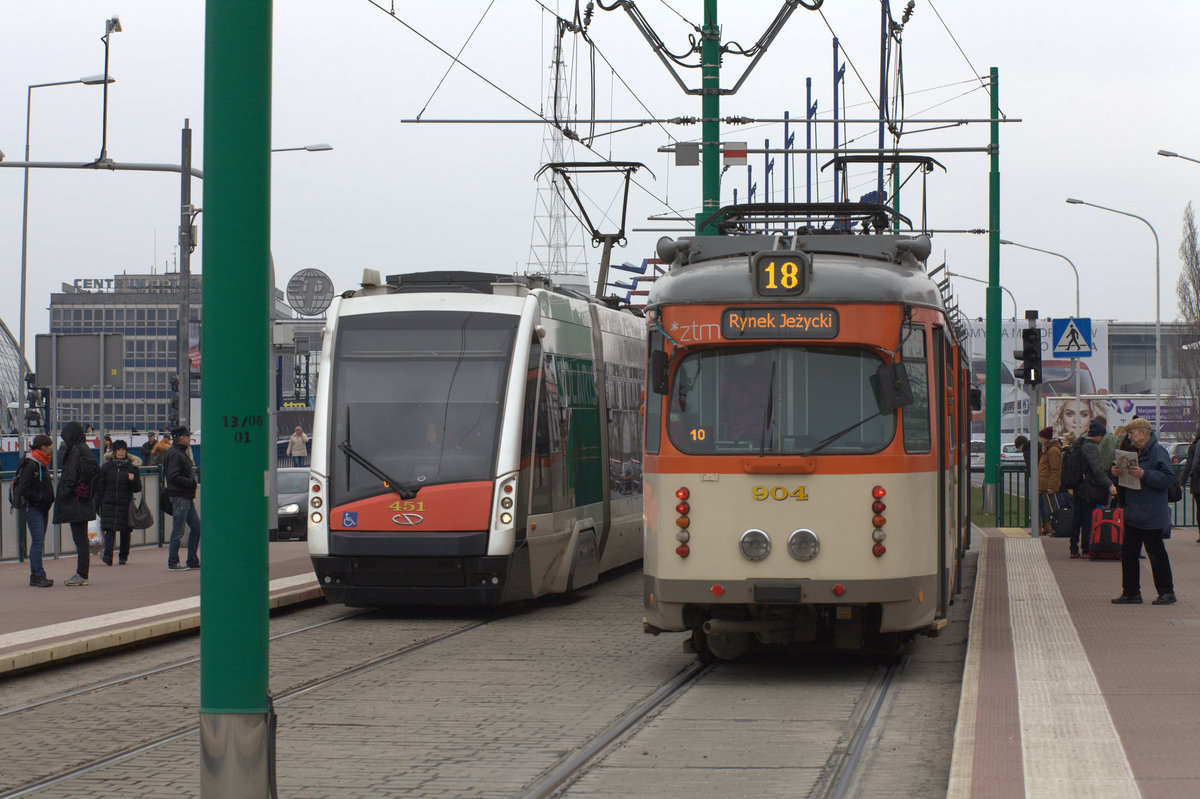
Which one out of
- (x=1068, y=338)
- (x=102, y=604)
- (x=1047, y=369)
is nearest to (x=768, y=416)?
(x=102, y=604)

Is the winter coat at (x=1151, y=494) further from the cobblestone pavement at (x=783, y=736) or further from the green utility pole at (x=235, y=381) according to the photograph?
the green utility pole at (x=235, y=381)

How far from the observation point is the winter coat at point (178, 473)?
19.9m

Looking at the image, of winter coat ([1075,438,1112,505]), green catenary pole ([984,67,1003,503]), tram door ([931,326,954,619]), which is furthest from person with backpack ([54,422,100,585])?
green catenary pole ([984,67,1003,503])

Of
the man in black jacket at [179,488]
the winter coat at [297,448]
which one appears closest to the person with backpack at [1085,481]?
the man in black jacket at [179,488]

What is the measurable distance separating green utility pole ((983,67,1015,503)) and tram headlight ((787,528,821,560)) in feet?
58.6

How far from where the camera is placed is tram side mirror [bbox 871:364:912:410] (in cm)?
1053

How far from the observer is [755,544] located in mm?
10492

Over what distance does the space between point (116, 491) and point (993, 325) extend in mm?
16103

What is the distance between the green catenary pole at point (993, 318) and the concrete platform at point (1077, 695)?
12243 millimetres

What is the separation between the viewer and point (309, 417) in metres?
60.0

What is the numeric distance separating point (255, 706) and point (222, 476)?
806mm

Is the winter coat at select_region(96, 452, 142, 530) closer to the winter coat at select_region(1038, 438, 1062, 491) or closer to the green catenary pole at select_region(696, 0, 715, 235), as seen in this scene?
the green catenary pole at select_region(696, 0, 715, 235)

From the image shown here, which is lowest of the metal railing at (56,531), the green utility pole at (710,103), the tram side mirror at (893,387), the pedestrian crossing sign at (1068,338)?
the metal railing at (56,531)

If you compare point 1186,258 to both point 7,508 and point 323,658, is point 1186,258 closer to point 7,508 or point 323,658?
point 7,508
